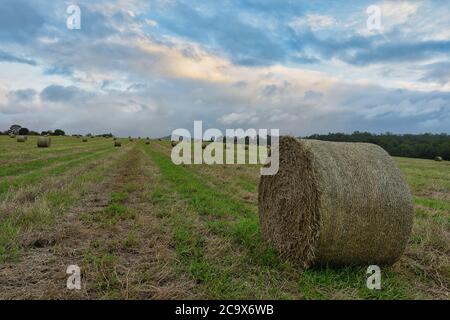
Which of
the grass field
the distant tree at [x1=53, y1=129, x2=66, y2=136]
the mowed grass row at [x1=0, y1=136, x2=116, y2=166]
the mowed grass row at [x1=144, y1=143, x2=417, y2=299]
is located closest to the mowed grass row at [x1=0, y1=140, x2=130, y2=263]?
the grass field

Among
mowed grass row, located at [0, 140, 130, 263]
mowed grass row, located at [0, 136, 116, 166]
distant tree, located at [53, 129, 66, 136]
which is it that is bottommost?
mowed grass row, located at [0, 140, 130, 263]

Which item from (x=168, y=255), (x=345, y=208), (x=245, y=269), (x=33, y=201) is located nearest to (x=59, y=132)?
(x=33, y=201)

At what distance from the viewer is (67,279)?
16.9 ft

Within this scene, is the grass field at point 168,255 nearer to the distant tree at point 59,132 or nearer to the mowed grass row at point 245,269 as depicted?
the mowed grass row at point 245,269

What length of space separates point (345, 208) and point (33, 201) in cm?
805

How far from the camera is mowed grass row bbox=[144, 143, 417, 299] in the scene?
197 inches

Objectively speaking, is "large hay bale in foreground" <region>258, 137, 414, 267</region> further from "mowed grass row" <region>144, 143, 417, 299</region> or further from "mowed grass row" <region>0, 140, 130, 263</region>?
"mowed grass row" <region>0, 140, 130, 263</region>

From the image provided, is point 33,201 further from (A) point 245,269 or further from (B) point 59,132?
(B) point 59,132

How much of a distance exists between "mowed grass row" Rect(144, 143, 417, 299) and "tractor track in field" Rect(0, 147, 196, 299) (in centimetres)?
31

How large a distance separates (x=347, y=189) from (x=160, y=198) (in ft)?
21.9

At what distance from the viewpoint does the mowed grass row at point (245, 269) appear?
16.4 feet

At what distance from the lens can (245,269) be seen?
5.75 m
